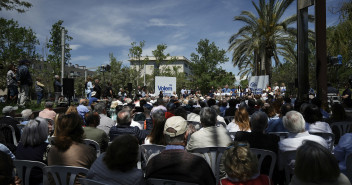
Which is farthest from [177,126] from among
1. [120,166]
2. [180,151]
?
[120,166]

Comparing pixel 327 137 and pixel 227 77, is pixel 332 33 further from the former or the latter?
pixel 227 77

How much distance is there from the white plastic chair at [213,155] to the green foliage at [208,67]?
3271 centimetres

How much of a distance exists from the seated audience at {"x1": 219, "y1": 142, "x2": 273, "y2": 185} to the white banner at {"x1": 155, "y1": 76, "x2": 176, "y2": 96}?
692 inches

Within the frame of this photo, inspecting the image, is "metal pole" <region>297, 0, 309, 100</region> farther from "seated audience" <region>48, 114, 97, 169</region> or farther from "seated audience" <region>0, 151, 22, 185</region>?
"seated audience" <region>0, 151, 22, 185</region>

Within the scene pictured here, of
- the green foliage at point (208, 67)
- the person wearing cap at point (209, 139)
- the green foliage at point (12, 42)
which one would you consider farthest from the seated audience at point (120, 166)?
the green foliage at point (208, 67)

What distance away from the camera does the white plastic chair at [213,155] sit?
326cm

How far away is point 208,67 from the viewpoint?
3650 centimetres

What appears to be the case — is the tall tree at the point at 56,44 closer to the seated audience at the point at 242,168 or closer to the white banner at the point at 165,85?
the white banner at the point at 165,85

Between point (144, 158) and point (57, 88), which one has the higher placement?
point (57, 88)

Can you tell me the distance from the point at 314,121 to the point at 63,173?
13.5ft

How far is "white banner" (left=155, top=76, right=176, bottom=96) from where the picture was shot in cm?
1958

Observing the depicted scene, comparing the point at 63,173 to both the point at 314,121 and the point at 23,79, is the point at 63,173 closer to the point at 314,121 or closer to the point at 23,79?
the point at 314,121

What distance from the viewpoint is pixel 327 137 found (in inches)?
155

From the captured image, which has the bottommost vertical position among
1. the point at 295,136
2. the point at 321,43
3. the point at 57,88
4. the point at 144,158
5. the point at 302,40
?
the point at 144,158
